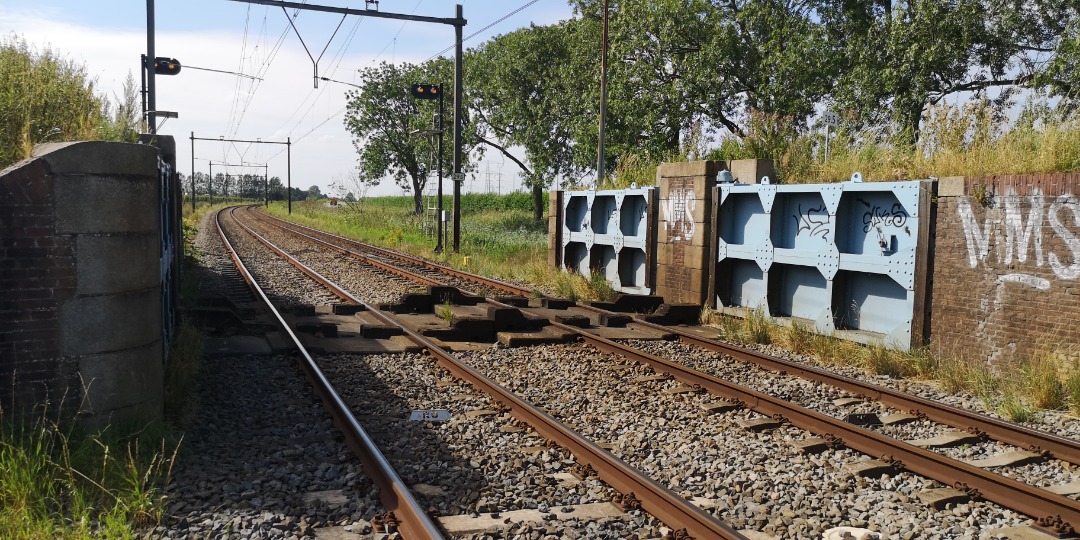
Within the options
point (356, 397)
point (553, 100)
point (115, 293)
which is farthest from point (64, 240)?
point (553, 100)

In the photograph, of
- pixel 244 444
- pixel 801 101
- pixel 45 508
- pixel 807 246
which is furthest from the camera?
pixel 801 101

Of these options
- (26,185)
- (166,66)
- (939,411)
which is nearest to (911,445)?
(939,411)

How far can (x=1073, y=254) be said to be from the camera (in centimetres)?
738

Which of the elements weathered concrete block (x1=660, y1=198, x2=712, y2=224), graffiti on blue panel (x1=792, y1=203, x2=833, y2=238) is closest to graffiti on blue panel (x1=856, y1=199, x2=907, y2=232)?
graffiti on blue panel (x1=792, y1=203, x2=833, y2=238)

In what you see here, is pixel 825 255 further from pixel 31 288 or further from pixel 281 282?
pixel 281 282

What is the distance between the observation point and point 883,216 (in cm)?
954

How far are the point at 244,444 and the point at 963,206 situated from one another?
765cm

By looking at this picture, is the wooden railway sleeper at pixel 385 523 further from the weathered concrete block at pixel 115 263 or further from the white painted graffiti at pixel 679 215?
the white painted graffiti at pixel 679 215

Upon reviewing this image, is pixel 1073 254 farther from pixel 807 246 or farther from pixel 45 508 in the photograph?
pixel 45 508

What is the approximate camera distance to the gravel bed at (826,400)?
5453 mm

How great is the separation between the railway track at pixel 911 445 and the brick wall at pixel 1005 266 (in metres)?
1.70

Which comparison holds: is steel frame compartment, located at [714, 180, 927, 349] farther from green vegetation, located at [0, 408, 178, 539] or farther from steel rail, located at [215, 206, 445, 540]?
green vegetation, located at [0, 408, 178, 539]

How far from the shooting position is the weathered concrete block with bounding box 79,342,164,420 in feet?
16.7

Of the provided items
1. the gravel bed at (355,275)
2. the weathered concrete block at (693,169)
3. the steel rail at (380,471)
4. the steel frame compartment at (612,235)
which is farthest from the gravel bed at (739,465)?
the gravel bed at (355,275)
